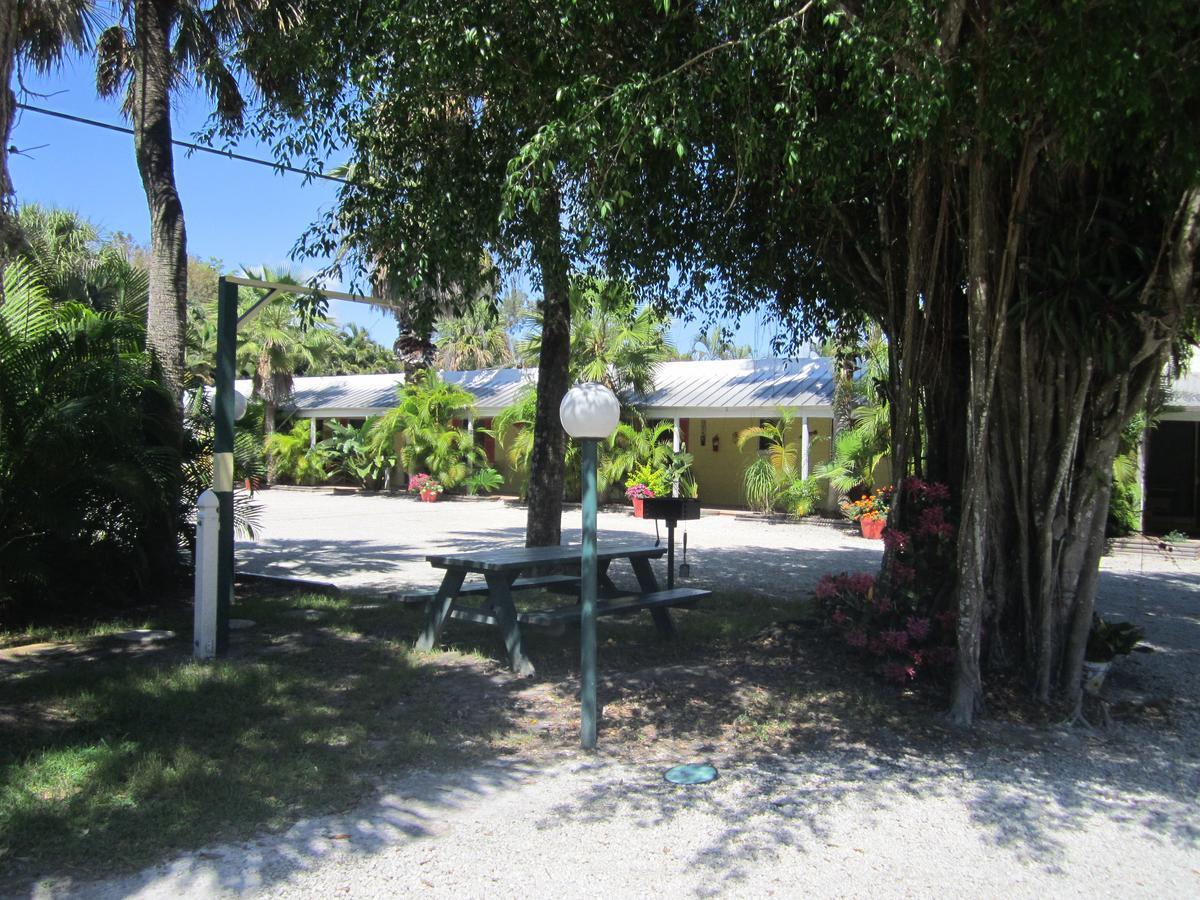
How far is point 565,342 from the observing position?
964 cm

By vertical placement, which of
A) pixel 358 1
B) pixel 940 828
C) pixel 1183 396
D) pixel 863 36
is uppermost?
pixel 358 1

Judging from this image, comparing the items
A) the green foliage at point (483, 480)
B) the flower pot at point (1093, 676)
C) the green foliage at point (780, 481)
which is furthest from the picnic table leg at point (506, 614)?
the green foliage at point (483, 480)

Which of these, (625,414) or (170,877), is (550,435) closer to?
(170,877)

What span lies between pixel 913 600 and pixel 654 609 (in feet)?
6.93

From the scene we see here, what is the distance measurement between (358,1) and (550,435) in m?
4.14

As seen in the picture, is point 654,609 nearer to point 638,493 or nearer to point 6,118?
point 6,118

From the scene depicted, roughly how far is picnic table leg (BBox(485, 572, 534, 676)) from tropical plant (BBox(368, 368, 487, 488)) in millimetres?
16811

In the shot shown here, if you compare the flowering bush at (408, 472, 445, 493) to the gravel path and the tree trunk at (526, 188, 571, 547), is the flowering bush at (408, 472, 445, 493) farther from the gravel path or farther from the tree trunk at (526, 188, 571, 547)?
the gravel path

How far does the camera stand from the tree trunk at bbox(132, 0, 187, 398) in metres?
9.83

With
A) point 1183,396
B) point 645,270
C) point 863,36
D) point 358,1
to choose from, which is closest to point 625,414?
point 1183,396

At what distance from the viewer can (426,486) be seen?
23.8m

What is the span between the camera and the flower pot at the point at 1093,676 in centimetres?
610

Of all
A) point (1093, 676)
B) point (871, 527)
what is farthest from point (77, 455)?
point (871, 527)

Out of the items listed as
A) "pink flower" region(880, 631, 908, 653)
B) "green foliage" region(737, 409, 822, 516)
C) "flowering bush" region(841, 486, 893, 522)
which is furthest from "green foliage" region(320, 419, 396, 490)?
"pink flower" region(880, 631, 908, 653)
